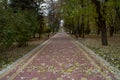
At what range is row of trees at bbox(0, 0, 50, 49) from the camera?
45.4 feet

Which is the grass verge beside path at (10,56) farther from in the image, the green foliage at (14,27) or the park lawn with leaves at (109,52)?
the park lawn with leaves at (109,52)

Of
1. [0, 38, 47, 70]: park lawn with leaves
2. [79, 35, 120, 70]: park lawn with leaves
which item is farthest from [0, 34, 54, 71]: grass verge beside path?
[79, 35, 120, 70]: park lawn with leaves

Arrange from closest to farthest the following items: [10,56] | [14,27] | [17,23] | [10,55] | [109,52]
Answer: [10,56], [10,55], [109,52], [14,27], [17,23]

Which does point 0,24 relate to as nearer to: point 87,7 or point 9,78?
point 9,78

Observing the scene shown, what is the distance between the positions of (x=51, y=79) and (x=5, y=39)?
6749 mm

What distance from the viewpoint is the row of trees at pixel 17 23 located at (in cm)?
1385

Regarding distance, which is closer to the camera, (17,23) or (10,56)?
(10,56)

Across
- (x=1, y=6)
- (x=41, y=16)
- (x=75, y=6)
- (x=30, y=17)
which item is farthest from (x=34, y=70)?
(x=41, y=16)

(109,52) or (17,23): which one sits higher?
(17,23)

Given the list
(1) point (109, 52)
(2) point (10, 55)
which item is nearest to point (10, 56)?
(2) point (10, 55)

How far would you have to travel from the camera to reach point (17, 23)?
64.5 feet

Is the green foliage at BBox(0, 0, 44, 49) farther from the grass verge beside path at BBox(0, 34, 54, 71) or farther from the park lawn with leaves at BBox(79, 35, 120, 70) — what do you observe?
the park lawn with leaves at BBox(79, 35, 120, 70)

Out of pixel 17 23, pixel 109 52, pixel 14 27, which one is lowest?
pixel 109 52

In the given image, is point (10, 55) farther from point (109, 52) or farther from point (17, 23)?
point (109, 52)
